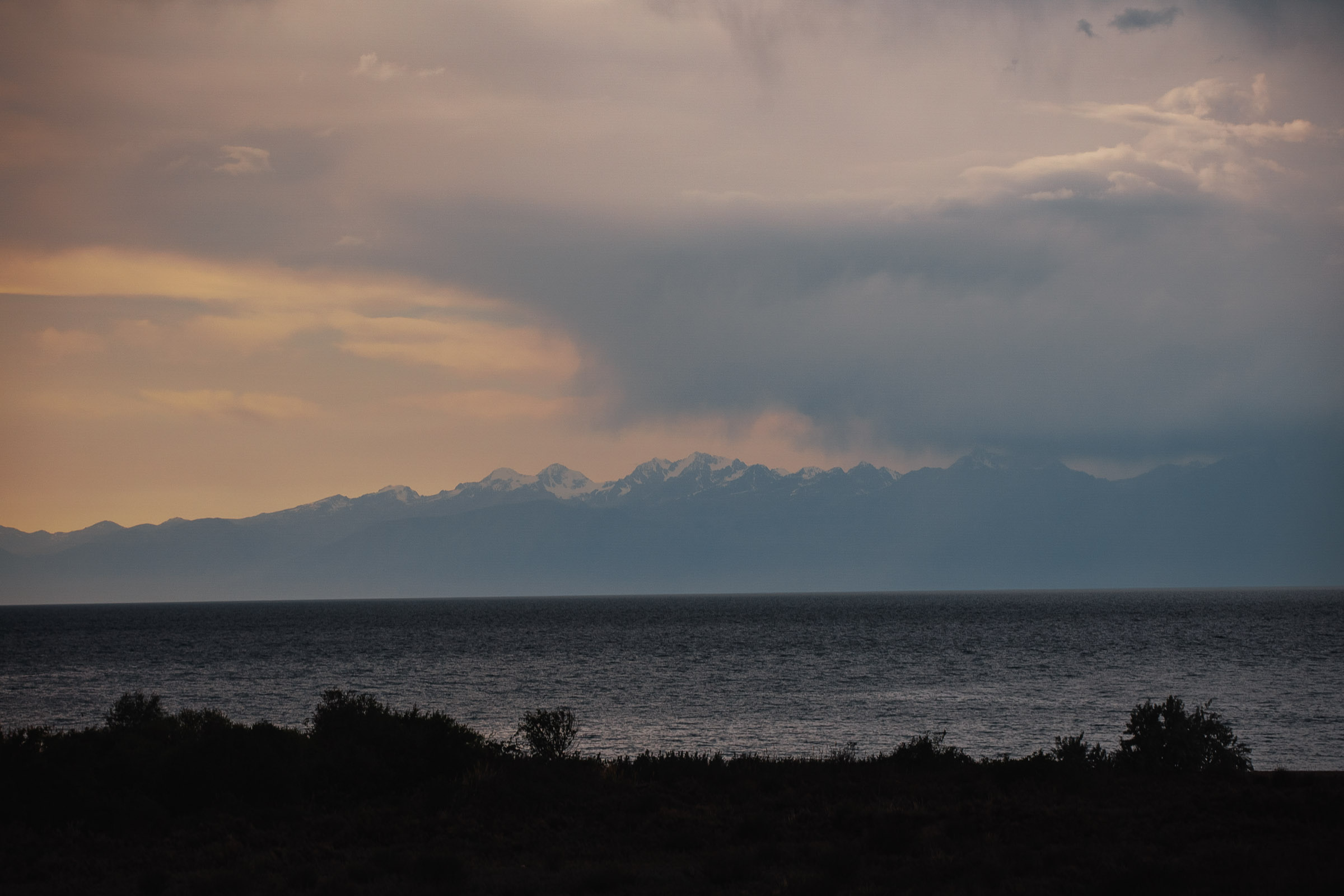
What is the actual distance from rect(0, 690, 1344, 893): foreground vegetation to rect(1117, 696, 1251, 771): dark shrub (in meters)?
0.05

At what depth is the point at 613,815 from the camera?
21344 millimetres

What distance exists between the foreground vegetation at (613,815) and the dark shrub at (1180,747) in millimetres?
53

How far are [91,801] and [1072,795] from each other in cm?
1996

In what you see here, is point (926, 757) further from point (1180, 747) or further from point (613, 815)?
point (613, 815)

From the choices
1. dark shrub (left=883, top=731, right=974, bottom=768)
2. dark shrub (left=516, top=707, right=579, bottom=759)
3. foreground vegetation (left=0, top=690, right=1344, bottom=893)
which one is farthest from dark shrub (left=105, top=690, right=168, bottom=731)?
dark shrub (left=883, top=731, right=974, bottom=768)

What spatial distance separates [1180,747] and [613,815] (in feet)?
47.3

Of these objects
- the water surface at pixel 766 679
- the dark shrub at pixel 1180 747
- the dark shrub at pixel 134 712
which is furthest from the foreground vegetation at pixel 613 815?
the water surface at pixel 766 679

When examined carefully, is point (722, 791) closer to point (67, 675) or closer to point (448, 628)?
point (67, 675)

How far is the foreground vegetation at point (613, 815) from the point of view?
1639 cm

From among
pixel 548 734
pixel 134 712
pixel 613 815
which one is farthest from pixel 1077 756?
pixel 134 712

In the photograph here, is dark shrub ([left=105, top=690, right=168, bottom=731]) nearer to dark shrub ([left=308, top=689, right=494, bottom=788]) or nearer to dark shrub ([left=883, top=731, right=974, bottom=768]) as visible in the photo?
dark shrub ([left=308, top=689, right=494, bottom=788])

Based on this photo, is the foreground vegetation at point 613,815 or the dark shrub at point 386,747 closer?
the foreground vegetation at point 613,815

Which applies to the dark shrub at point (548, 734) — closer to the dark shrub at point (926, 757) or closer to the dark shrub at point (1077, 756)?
the dark shrub at point (926, 757)

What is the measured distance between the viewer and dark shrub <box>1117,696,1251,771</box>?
84.1 ft
